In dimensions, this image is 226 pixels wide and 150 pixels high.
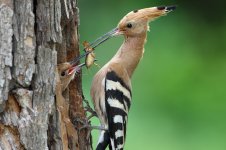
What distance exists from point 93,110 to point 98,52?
1.35 metres

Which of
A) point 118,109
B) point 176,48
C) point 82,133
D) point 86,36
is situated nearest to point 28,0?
point 82,133

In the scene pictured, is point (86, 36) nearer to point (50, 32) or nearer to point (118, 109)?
point (118, 109)

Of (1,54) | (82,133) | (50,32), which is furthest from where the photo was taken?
(82,133)

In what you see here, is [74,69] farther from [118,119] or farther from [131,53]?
[131,53]

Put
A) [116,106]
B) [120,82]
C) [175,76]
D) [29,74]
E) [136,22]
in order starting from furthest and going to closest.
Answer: [175,76] < [136,22] < [120,82] < [116,106] < [29,74]

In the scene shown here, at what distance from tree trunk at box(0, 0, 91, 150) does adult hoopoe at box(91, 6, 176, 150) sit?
2.25 ft

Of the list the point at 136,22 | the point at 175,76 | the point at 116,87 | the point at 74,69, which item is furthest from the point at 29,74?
the point at 175,76

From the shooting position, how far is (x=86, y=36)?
5328 millimetres

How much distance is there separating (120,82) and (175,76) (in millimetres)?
1717

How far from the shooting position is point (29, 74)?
2.63 metres

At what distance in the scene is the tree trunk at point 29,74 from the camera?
257 cm

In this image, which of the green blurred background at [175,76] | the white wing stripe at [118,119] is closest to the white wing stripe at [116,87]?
the white wing stripe at [118,119]

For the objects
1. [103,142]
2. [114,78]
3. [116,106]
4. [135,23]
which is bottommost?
[103,142]

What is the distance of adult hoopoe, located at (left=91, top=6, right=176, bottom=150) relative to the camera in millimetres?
3469
